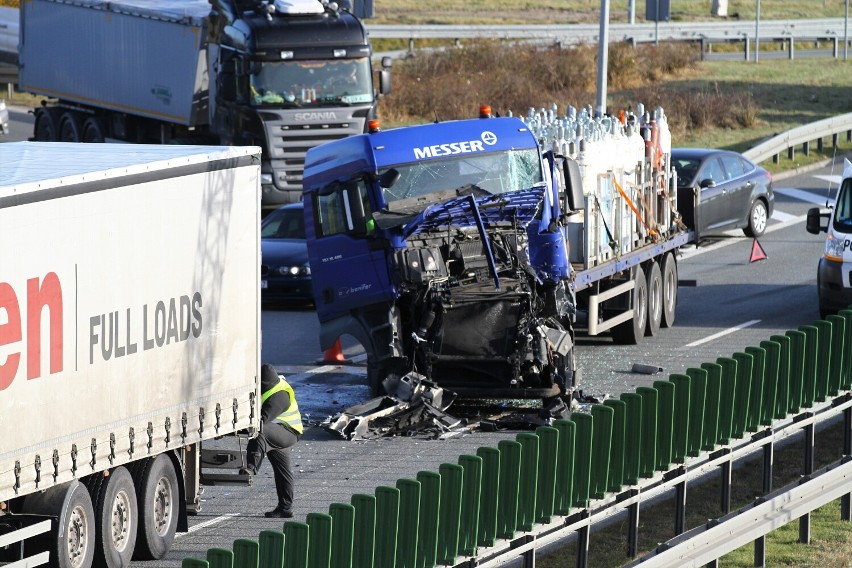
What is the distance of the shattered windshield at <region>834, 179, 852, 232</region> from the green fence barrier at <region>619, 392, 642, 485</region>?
10506mm

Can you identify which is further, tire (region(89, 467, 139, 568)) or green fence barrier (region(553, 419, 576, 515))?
tire (region(89, 467, 139, 568))

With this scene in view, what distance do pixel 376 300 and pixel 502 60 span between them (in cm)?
3072

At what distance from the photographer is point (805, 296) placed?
25.1 metres

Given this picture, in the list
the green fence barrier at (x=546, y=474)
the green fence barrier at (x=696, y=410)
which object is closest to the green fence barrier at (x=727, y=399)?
the green fence barrier at (x=696, y=410)

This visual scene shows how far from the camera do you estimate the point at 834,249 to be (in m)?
22.1

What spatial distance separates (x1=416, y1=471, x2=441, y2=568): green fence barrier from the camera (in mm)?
10258

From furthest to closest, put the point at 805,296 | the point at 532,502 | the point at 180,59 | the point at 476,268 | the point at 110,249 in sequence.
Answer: the point at 180,59 < the point at 805,296 < the point at 476,268 < the point at 110,249 < the point at 532,502

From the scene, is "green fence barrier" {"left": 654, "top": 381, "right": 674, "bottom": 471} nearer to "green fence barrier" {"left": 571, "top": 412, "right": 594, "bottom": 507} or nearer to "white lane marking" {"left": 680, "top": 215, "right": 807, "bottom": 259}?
"green fence barrier" {"left": 571, "top": 412, "right": 594, "bottom": 507}

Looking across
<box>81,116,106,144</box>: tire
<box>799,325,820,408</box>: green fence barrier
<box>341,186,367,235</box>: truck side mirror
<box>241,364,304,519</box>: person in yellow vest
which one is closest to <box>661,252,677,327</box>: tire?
<box>341,186,367,235</box>: truck side mirror

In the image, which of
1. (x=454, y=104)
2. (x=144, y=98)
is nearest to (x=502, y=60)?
(x=454, y=104)

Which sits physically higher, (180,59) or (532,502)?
(180,59)

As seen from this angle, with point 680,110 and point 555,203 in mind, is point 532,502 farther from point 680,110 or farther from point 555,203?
point 680,110

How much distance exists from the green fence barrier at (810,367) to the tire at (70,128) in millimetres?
25148

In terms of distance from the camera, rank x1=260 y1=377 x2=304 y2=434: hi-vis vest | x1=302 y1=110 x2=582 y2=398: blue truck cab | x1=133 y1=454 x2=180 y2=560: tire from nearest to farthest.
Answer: x1=133 y1=454 x2=180 y2=560: tire → x1=260 y1=377 x2=304 y2=434: hi-vis vest → x1=302 y1=110 x2=582 y2=398: blue truck cab
